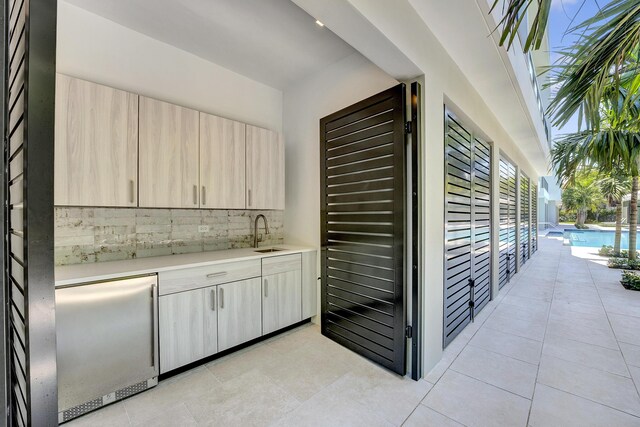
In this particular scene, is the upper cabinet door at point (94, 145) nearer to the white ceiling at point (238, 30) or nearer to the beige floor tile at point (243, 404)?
the white ceiling at point (238, 30)

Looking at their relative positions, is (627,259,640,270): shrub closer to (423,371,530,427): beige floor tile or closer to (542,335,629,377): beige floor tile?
(542,335,629,377): beige floor tile

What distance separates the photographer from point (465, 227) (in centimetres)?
286

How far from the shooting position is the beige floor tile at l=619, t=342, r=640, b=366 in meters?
2.30

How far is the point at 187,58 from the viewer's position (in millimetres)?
Answer: 2697

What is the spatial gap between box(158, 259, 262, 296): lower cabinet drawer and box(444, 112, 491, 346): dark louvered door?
5.91 ft

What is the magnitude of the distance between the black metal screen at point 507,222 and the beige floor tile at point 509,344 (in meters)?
1.75

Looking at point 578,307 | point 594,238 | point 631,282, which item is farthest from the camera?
point 594,238

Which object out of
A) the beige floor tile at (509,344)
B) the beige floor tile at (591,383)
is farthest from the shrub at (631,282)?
the beige floor tile at (591,383)

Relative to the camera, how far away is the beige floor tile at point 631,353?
230 centimetres

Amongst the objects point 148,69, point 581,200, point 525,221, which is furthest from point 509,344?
point 581,200

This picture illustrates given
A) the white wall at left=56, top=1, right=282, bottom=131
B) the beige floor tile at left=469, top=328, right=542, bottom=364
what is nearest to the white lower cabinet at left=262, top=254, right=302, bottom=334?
the white wall at left=56, top=1, right=282, bottom=131

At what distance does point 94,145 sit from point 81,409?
1.75 metres

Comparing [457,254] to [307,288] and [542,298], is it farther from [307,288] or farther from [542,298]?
[542,298]

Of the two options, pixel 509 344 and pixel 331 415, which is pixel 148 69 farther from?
pixel 509 344
